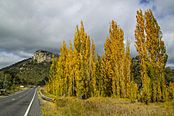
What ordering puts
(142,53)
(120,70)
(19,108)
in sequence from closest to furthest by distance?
(19,108), (142,53), (120,70)

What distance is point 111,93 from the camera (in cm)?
3481

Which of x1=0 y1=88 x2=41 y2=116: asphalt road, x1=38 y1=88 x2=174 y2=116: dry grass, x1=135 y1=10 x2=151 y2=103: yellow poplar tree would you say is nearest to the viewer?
x1=38 y1=88 x2=174 y2=116: dry grass

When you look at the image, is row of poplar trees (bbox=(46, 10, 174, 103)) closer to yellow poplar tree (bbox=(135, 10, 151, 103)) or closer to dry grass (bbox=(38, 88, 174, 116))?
yellow poplar tree (bbox=(135, 10, 151, 103))

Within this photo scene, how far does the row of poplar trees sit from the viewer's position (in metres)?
26.3

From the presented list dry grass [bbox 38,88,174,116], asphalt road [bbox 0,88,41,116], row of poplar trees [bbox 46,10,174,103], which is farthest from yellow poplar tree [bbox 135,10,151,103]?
asphalt road [bbox 0,88,41,116]

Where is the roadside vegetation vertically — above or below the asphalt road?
above

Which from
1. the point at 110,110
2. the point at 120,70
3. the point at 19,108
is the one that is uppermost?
the point at 120,70

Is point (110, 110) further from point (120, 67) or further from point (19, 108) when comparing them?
point (120, 67)

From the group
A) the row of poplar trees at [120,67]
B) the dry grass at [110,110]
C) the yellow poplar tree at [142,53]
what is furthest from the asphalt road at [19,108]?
the yellow poplar tree at [142,53]

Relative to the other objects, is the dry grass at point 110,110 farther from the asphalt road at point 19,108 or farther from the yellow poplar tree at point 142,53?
the yellow poplar tree at point 142,53

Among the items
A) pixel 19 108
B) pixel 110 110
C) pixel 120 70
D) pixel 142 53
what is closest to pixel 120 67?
pixel 120 70

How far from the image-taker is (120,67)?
107 ft

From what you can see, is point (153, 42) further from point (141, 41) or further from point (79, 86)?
point (79, 86)

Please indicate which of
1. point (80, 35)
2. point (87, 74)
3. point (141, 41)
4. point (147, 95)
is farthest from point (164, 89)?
point (80, 35)
